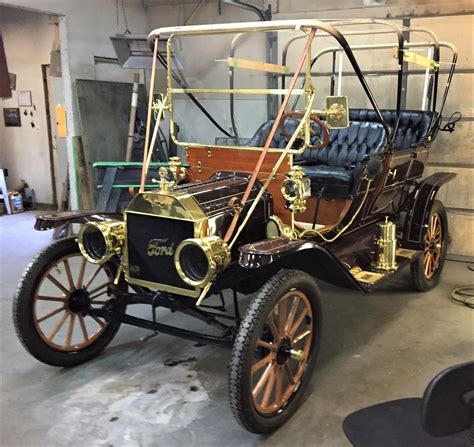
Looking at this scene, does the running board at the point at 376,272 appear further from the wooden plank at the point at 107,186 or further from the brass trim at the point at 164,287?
the wooden plank at the point at 107,186

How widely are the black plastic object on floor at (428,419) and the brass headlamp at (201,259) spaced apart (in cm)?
89

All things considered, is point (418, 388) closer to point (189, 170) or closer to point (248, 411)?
point (248, 411)

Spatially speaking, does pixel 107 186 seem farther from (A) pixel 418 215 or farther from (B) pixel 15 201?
(B) pixel 15 201

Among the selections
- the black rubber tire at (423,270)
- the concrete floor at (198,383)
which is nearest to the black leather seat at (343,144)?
the black rubber tire at (423,270)

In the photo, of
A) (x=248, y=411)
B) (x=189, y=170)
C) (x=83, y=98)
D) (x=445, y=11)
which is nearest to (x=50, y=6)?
(x=83, y=98)

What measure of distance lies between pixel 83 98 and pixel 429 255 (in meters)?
3.91

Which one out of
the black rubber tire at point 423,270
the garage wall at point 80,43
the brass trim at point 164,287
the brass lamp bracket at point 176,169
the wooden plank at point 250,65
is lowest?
the black rubber tire at point 423,270

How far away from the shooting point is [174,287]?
8.95ft

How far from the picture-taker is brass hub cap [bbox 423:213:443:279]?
14.3 feet

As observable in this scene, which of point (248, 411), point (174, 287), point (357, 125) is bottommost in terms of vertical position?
point (248, 411)

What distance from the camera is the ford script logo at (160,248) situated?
2.71m

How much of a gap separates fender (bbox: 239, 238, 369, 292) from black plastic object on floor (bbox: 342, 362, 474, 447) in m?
0.74

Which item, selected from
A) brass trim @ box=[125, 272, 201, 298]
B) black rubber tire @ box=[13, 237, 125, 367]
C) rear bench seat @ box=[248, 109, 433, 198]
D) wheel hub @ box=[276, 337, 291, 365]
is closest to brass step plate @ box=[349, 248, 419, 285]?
wheel hub @ box=[276, 337, 291, 365]

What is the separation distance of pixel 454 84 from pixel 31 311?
13.9ft
